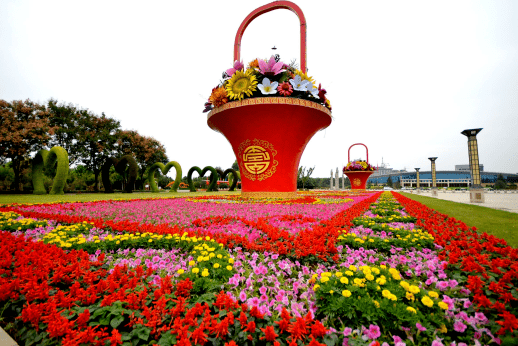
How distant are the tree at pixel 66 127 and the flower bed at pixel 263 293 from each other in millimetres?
27655

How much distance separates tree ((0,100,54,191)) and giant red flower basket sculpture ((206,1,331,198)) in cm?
1974

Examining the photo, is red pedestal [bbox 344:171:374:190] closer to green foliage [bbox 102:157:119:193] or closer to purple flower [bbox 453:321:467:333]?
green foliage [bbox 102:157:119:193]

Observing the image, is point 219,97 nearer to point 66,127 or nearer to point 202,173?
point 202,173

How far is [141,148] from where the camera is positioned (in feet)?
102

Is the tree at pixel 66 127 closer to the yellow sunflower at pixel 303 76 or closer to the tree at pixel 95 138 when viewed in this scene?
the tree at pixel 95 138

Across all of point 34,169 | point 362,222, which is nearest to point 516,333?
point 362,222

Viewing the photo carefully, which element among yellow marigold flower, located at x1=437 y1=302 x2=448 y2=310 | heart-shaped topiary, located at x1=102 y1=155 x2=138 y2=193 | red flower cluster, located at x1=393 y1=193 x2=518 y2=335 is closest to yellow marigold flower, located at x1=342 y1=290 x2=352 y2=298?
yellow marigold flower, located at x1=437 y1=302 x2=448 y2=310

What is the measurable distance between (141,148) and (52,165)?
1336 centimetres

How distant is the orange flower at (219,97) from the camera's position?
350 inches

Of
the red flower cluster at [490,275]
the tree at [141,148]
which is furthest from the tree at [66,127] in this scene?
the red flower cluster at [490,275]

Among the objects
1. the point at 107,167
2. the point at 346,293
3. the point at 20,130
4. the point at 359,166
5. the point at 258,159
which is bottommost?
the point at 346,293

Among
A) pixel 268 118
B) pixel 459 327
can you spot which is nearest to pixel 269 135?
pixel 268 118

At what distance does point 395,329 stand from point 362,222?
2463mm

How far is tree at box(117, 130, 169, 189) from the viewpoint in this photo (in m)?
29.1
